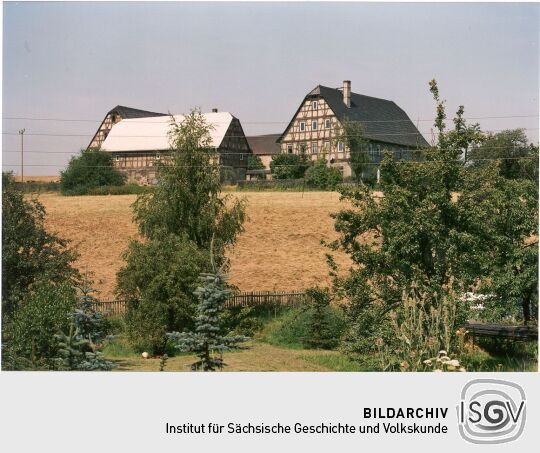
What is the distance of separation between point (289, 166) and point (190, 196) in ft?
126

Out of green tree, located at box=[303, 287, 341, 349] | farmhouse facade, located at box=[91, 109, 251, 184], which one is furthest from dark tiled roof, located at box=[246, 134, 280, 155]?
green tree, located at box=[303, 287, 341, 349]

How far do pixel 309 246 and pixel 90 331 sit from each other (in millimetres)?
26174

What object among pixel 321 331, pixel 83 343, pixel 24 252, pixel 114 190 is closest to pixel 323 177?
pixel 114 190

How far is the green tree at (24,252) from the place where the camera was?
16953 millimetres

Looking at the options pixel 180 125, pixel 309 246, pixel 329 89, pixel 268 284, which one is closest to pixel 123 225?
pixel 309 246

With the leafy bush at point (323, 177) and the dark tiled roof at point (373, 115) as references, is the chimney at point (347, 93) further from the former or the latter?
the leafy bush at point (323, 177)

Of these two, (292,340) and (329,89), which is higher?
(329,89)

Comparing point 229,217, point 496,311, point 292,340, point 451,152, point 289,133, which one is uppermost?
point 289,133

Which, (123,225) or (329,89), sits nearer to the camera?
(123,225)

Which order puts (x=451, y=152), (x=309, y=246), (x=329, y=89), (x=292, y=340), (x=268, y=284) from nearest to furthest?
(x=451, y=152) → (x=292, y=340) → (x=268, y=284) → (x=309, y=246) → (x=329, y=89)

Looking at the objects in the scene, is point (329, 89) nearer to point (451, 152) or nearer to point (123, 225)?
point (123, 225)

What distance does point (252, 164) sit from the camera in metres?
70.6

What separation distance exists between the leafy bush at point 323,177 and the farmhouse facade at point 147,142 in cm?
993
